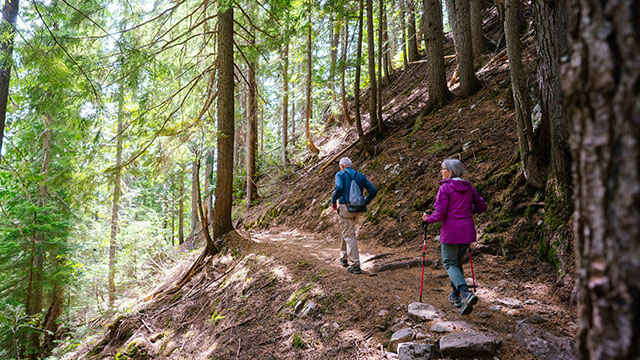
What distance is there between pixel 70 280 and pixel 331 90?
13247 millimetres

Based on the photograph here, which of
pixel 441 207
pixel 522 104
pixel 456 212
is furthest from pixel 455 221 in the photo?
pixel 522 104

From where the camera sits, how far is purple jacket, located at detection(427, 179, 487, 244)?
4.19m

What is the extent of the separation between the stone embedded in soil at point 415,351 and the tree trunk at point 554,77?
2832mm

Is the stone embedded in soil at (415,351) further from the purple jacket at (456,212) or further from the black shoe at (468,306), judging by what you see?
the purple jacket at (456,212)

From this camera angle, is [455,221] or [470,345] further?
[455,221]

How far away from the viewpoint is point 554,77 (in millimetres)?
4551

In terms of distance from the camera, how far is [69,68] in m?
7.89

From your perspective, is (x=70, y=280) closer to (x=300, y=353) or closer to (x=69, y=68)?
(x=69, y=68)

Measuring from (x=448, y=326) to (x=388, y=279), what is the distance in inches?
71.8

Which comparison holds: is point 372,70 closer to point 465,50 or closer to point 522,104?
point 465,50

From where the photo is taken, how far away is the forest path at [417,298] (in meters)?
3.55

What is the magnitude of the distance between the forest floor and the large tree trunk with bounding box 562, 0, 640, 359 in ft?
7.00

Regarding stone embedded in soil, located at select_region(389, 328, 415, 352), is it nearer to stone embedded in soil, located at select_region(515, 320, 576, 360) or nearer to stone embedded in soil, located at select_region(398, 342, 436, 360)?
stone embedded in soil, located at select_region(398, 342, 436, 360)

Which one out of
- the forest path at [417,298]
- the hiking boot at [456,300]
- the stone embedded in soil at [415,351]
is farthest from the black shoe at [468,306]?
the stone embedded in soil at [415,351]
